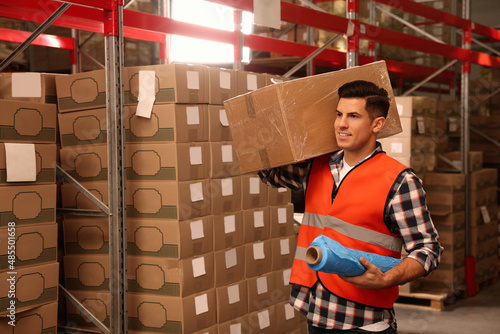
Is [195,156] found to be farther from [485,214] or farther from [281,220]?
[485,214]

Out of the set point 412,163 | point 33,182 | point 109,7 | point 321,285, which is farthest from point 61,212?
point 412,163

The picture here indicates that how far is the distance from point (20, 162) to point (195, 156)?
3.73 ft

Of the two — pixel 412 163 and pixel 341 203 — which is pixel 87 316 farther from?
pixel 412 163

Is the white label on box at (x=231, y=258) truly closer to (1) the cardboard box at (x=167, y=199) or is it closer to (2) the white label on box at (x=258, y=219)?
(2) the white label on box at (x=258, y=219)

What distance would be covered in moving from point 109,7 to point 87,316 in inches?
83.9

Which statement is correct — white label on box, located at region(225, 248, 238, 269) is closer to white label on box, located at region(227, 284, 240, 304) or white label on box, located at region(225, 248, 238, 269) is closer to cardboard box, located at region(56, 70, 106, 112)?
white label on box, located at region(227, 284, 240, 304)

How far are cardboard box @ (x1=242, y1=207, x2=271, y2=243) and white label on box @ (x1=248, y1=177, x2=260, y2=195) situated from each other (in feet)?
0.46

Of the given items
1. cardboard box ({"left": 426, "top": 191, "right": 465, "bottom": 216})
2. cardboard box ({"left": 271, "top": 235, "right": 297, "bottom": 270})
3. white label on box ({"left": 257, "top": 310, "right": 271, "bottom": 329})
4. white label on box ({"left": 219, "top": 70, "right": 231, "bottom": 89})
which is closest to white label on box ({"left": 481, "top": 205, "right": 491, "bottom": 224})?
cardboard box ({"left": 426, "top": 191, "right": 465, "bottom": 216})

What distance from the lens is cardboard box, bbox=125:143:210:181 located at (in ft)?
13.8

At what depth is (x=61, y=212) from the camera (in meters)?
4.59

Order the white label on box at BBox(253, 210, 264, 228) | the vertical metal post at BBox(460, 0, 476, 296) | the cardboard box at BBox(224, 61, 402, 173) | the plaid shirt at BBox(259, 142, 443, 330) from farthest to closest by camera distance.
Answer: the vertical metal post at BBox(460, 0, 476, 296), the white label on box at BBox(253, 210, 264, 228), the cardboard box at BBox(224, 61, 402, 173), the plaid shirt at BBox(259, 142, 443, 330)

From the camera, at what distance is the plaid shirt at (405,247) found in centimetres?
246

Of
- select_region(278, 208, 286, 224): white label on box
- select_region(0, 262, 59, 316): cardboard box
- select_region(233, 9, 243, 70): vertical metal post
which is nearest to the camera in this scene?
select_region(0, 262, 59, 316): cardboard box

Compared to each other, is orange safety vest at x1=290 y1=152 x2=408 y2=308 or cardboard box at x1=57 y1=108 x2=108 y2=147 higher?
cardboard box at x1=57 y1=108 x2=108 y2=147
